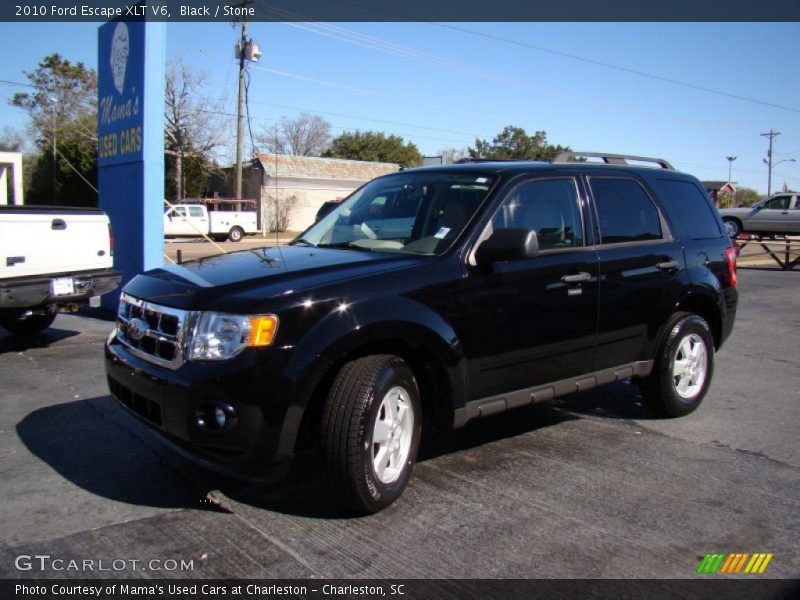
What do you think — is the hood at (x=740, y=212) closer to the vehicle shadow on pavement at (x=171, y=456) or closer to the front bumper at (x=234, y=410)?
the vehicle shadow on pavement at (x=171, y=456)

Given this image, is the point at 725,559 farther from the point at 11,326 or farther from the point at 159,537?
the point at 11,326

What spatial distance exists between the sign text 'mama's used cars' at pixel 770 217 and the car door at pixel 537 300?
24090 millimetres

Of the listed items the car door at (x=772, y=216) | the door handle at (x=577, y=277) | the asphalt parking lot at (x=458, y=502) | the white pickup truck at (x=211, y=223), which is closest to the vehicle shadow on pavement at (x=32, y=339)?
the asphalt parking lot at (x=458, y=502)

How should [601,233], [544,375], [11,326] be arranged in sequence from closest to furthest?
[544,375] < [601,233] < [11,326]

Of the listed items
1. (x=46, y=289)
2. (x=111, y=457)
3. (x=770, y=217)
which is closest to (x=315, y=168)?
(x=770, y=217)

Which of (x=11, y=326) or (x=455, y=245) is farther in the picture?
(x=11, y=326)

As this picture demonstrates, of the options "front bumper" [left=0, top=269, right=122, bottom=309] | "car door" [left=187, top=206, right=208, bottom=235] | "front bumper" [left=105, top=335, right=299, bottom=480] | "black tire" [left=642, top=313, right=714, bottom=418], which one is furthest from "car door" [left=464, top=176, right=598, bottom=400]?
"car door" [left=187, top=206, right=208, bottom=235]

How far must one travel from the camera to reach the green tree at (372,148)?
64438 mm

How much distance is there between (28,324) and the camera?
853 centimetres

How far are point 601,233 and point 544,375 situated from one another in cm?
114

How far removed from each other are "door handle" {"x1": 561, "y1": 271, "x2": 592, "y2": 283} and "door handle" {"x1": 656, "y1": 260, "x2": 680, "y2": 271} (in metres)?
0.87

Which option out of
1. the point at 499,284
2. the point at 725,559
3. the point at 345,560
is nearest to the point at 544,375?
the point at 499,284

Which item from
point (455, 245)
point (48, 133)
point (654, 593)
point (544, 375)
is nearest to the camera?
point (654, 593)

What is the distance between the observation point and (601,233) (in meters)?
5.01
